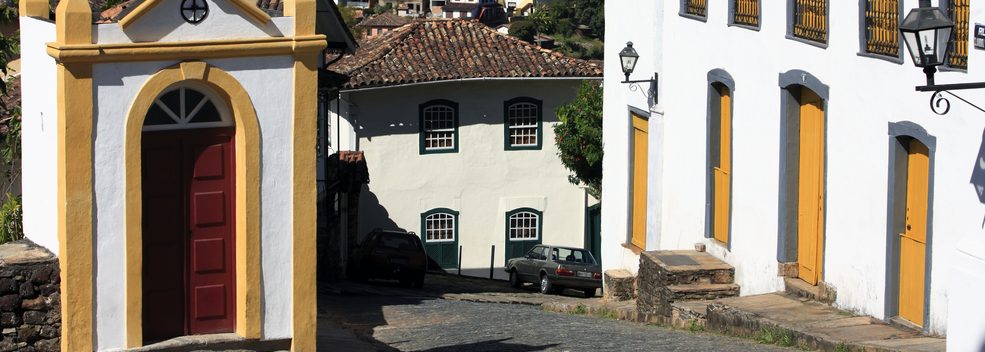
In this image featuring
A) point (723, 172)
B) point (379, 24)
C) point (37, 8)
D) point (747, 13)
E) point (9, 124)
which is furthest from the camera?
point (379, 24)

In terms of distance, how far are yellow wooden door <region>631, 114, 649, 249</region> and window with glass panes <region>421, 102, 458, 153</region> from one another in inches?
443

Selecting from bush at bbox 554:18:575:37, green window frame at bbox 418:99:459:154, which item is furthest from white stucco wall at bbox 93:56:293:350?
bush at bbox 554:18:575:37

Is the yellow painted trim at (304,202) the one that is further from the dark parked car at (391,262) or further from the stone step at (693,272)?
the dark parked car at (391,262)

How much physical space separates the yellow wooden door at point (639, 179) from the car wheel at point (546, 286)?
5541 millimetres

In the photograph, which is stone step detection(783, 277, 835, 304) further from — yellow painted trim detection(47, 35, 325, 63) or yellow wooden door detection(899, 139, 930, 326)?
yellow painted trim detection(47, 35, 325, 63)

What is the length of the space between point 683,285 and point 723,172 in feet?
5.35

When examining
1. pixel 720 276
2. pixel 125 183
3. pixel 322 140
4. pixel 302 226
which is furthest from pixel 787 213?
pixel 322 140

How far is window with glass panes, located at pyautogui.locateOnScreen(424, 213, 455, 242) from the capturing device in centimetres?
3206

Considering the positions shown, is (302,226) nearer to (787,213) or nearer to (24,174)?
(24,174)

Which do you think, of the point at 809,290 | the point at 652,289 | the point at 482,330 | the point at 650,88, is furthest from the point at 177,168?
the point at 650,88

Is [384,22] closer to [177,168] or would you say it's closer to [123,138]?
[177,168]

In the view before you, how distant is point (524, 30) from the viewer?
82938 mm

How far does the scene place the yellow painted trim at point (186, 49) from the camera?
10.1 meters

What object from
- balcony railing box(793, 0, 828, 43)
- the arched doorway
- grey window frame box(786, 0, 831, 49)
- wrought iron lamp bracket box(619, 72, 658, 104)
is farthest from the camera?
wrought iron lamp bracket box(619, 72, 658, 104)
